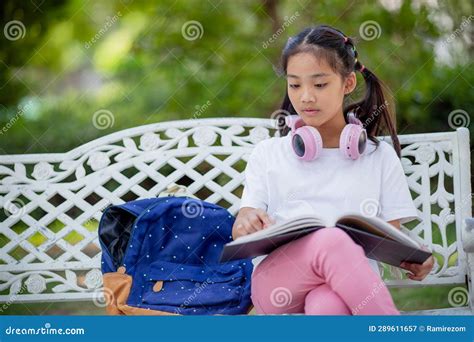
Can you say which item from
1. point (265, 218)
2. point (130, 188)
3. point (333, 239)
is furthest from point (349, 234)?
point (130, 188)

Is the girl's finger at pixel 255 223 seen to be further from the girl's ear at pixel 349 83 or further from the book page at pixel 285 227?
the girl's ear at pixel 349 83

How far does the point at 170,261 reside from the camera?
2271 mm

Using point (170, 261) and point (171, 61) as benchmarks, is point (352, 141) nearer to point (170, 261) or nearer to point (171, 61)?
point (170, 261)

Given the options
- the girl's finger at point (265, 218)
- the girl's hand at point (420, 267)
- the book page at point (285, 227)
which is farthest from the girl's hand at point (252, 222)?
the girl's hand at point (420, 267)

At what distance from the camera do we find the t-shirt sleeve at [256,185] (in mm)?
2119

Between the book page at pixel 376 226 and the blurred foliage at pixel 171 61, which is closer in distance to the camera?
the book page at pixel 376 226

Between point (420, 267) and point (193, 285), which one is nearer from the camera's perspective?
point (420, 267)

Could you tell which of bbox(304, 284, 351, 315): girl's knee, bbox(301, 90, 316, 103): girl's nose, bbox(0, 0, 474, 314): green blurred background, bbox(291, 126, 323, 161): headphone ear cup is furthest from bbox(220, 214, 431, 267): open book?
bbox(0, 0, 474, 314): green blurred background

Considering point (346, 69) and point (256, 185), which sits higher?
point (346, 69)

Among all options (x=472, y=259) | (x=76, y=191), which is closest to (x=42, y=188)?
(x=76, y=191)

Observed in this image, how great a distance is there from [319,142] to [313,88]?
146 millimetres

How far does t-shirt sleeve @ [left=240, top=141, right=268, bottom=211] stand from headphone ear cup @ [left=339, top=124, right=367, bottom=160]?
23 cm

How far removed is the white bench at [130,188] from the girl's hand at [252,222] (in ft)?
1.40

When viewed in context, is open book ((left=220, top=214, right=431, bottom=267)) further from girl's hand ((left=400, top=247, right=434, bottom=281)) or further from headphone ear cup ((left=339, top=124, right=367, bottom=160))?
headphone ear cup ((left=339, top=124, right=367, bottom=160))
